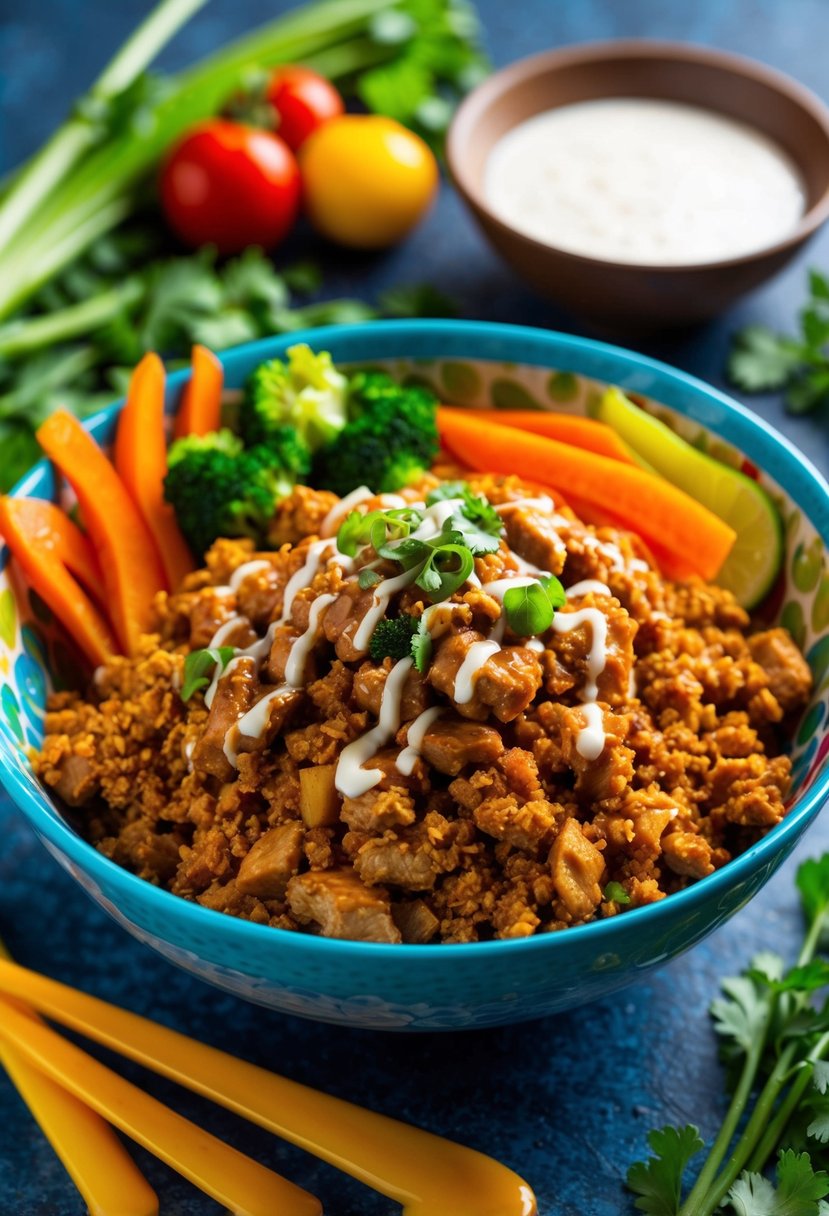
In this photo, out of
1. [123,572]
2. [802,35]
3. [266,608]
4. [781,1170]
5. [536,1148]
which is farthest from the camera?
[802,35]

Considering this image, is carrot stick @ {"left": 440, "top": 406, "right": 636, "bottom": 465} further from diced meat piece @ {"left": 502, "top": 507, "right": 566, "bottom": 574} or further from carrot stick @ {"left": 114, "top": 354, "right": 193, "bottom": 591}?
carrot stick @ {"left": 114, "top": 354, "right": 193, "bottom": 591}

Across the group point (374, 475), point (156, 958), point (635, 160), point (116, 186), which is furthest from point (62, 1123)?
point (635, 160)

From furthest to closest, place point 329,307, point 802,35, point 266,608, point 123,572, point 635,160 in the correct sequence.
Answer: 1. point 802,35
2. point 635,160
3. point 329,307
4. point 123,572
5. point 266,608

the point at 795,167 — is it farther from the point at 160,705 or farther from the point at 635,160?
the point at 160,705

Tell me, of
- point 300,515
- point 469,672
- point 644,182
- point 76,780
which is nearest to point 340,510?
point 300,515

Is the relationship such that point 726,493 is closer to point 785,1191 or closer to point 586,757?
point 586,757

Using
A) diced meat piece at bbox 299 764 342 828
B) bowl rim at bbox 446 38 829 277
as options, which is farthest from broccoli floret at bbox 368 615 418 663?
bowl rim at bbox 446 38 829 277

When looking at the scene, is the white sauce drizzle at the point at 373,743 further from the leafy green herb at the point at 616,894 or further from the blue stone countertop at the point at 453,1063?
the blue stone countertop at the point at 453,1063

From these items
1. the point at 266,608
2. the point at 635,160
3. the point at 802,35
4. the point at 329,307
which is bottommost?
the point at 802,35
